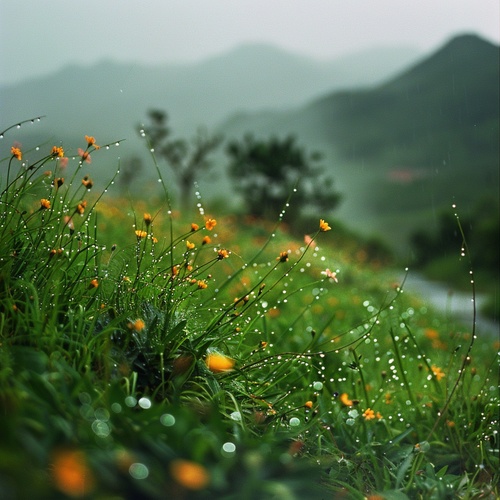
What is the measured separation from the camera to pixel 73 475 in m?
1.24

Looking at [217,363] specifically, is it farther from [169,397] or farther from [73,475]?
[73,475]

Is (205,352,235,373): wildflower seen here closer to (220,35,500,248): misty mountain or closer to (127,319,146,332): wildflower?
(127,319,146,332): wildflower

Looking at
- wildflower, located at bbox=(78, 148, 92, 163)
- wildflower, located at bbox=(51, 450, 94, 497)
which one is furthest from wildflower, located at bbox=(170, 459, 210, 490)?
wildflower, located at bbox=(78, 148, 92, 163)

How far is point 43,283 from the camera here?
2408 millimetres

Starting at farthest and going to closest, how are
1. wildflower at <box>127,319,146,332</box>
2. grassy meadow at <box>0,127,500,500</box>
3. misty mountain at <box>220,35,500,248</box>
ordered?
misty mountain at <box>220,35,500,248</box> → wildflower at <box>127,319,146,332</box> → grassy meadow at <box>0,127,500,500</box>

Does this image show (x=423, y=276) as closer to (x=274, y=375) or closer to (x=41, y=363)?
(x=274, y=375)

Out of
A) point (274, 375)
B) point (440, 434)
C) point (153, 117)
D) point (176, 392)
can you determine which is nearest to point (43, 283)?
point (176, 392)

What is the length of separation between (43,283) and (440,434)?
182 cm

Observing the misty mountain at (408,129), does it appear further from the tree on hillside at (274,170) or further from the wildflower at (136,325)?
the wildflower at (136,325)

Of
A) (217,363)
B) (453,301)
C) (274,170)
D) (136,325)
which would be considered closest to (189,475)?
(136,325)

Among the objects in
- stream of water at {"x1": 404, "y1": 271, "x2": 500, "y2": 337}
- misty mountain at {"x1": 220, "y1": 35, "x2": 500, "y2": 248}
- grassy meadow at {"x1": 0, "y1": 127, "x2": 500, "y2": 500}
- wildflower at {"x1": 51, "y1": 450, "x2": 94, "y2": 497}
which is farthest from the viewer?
misty mountain at {"x1": 220, "y1": 35, "x2": 500, "y2": 248}

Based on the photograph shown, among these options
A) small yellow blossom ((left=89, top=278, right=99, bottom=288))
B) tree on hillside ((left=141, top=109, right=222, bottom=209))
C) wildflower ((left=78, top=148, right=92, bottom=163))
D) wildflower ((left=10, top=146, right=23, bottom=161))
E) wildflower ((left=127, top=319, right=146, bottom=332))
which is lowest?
tree on hillside ((left=141, top=109, right=222, bottom=209))

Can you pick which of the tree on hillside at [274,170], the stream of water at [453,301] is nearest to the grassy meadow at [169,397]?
the stream of water at [453,301]

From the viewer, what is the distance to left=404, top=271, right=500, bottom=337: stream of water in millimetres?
7965
